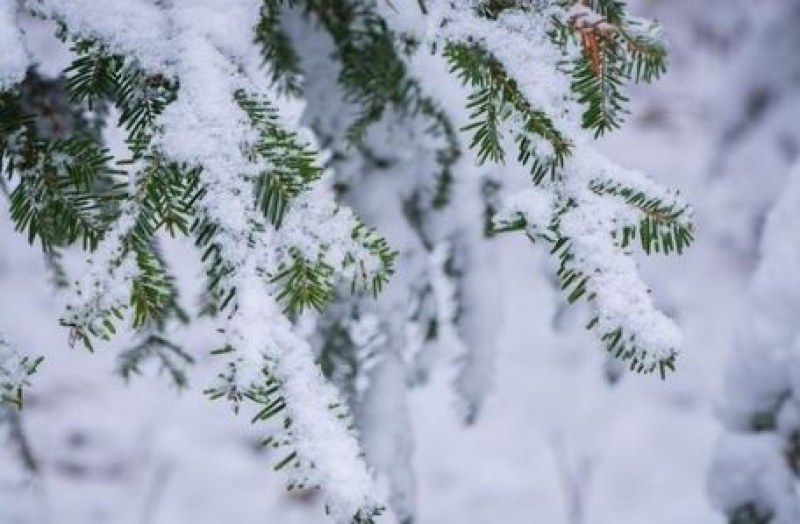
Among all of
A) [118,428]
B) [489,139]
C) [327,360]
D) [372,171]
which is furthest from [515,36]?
[118,428]

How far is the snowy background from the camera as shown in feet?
12.6

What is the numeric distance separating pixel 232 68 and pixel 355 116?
0.60 m

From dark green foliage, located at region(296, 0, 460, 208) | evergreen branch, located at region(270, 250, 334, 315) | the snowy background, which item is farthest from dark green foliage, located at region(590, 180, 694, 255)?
Answer: the snowy background

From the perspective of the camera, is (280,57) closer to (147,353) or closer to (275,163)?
(275,163)

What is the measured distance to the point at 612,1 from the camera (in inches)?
50.2

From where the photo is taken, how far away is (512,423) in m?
4.59

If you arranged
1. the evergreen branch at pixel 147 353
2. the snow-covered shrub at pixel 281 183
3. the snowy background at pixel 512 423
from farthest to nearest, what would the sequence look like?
1. the snowy background at pixel 512 423
2. the evergreen branch at pixel 147 353
3. the snow-covered shrub at pixel 281 183

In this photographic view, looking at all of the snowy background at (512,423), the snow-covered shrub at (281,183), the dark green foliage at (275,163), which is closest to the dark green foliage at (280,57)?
the snow-covered shrub at (281,183)

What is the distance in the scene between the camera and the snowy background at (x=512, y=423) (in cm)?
385

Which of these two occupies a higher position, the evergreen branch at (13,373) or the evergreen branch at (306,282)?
the evergreen branch at (306,282)

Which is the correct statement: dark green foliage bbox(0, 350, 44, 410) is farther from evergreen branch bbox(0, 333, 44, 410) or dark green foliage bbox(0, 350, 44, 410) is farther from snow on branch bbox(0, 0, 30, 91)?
snow on branch bbox(0, 0, 30, 91)

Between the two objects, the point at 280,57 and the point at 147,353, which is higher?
the point at 280,57

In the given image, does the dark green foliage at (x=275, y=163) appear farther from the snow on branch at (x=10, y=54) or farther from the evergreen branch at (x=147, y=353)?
the evergreen branch at (x=147, y=353)

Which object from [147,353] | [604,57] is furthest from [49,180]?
[604,57]
